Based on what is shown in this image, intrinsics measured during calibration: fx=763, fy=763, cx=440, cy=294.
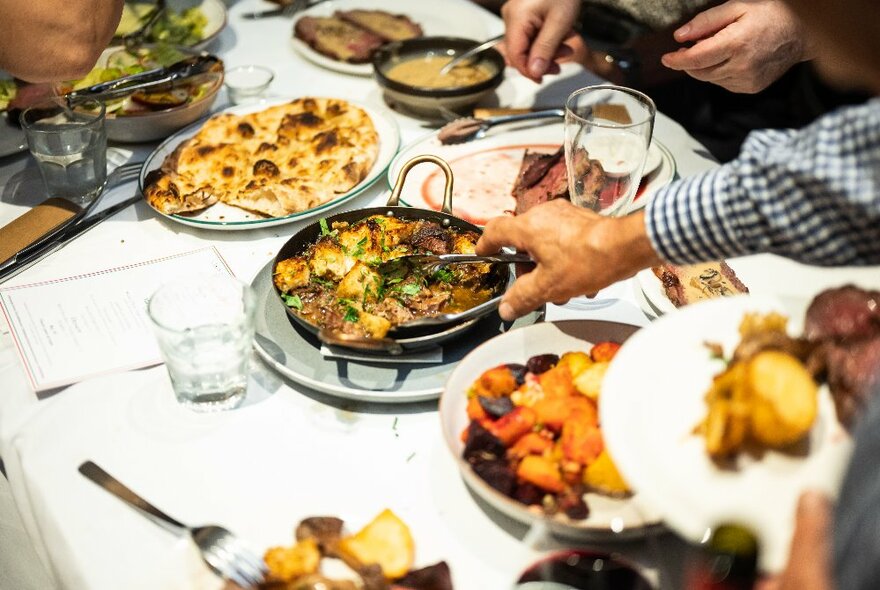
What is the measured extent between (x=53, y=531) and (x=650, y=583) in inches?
47.3

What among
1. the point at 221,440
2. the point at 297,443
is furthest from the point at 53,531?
the point at 297,443

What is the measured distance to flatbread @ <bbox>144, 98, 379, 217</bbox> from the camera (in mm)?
2463

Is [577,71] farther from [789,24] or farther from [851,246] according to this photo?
[851,246]

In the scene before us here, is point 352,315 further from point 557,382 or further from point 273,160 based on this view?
point 273,160

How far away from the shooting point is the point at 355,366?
184 cm

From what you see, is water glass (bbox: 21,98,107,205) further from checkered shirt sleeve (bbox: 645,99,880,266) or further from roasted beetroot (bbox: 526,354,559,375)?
checkered shirt sleeve (bbox: 645,99,880,266)

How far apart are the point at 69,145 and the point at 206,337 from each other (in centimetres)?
115

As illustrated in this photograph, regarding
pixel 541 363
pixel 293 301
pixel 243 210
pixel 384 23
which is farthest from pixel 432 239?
pixel 384 23

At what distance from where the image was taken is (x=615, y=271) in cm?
163

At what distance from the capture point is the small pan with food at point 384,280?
5.83 ft

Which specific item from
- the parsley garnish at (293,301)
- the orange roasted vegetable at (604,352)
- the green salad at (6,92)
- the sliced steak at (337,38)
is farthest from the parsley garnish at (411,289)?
the green salad at (6,92)

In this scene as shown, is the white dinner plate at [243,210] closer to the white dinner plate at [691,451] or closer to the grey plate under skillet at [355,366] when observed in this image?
the grey plate under skillet at [355,366]

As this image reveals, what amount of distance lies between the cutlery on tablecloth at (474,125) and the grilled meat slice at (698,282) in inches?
40.2

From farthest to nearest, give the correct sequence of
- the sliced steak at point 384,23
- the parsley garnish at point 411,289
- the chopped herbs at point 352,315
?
the sliced steak at point 384,23 → the parsley garnish at point 411,289 → the chopped herbs at point 352,315
